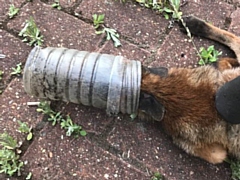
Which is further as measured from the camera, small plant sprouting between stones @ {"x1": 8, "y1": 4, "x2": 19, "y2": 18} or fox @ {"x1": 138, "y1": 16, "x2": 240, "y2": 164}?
small plant sprouting between stones @ {"x1": 8, "y1": 4, "x2": 19, "y2": 18}

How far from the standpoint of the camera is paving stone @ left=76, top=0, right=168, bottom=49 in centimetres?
353

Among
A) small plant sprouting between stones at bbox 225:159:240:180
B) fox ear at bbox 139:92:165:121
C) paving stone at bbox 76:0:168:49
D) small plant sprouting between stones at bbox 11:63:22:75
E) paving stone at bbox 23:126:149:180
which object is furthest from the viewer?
paving stone at bbox 76:0:168:49

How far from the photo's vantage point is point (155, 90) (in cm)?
287

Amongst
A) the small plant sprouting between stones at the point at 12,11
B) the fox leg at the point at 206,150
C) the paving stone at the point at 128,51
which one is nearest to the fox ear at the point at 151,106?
the fox leg at the point at 206,150

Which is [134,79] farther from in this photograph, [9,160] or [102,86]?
[9,160]

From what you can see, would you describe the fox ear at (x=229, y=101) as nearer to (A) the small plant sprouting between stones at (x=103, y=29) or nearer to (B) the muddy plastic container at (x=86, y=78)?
(B) the muddy plastic container at (x=86, y=78)

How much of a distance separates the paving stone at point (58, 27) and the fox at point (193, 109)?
718mm

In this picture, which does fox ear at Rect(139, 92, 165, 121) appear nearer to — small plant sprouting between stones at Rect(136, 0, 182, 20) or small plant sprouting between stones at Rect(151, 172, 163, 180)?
small plant sprouting between stones at Rect(151, 172, 163, 180)

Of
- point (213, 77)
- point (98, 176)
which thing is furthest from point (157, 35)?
point (98, 176)

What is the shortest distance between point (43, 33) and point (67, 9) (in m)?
0.30

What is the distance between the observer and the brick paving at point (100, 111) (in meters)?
3.04

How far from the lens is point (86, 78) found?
2.81 m

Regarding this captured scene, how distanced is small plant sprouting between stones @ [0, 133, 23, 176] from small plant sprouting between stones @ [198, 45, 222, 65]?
58.6 inches

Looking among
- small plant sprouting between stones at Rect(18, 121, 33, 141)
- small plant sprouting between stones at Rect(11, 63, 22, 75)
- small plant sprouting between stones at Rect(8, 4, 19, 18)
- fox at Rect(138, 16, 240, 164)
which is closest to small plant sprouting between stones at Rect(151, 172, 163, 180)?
fox at Rect(138, 16, 240, 164)
